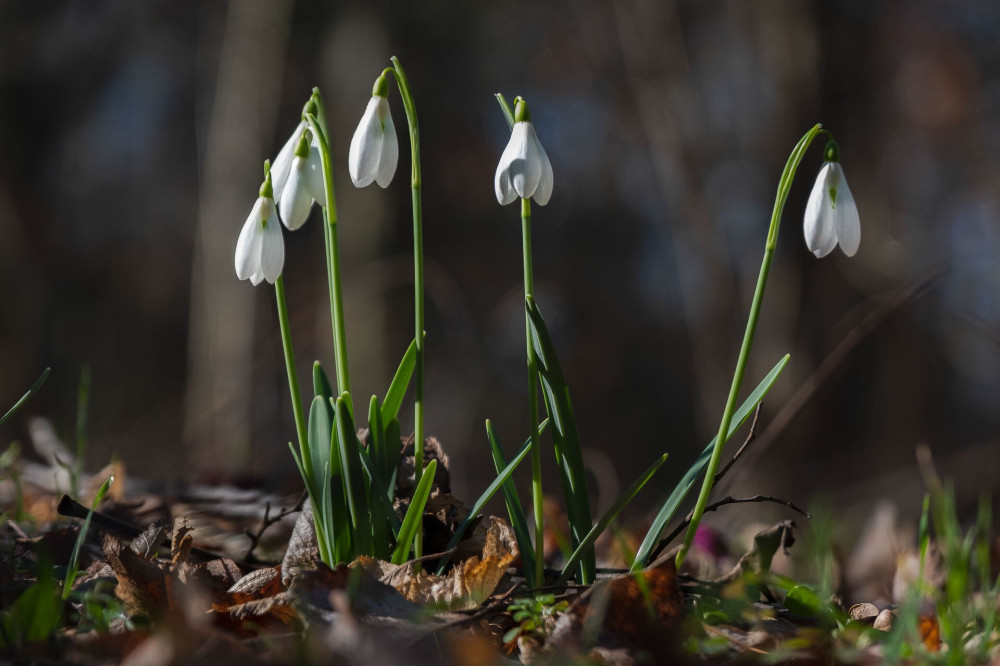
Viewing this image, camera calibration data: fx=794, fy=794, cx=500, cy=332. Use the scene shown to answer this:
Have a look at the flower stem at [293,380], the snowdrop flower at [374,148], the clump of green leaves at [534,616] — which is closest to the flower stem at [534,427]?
the clump of green leaves at [534,616]

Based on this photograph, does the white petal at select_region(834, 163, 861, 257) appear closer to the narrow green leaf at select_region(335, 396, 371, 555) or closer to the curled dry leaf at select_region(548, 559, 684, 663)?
the curled dry leaf at select_region(548, 559, 684, 663)

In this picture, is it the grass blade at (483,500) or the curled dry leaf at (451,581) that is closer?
the curled dry leaf at (451,581)

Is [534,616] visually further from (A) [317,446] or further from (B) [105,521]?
(B) [105,521]

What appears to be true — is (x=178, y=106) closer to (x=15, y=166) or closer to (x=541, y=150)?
(x=15, y=166)

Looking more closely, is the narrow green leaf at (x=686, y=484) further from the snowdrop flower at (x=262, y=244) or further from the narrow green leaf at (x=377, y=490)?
the snowdrop flower at (x=262, y=244)

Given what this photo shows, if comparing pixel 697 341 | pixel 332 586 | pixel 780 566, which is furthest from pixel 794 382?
pixel 332 586

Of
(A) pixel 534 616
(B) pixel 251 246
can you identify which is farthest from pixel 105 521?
(A) pixel 534 616

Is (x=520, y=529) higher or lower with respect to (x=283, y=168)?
lower
